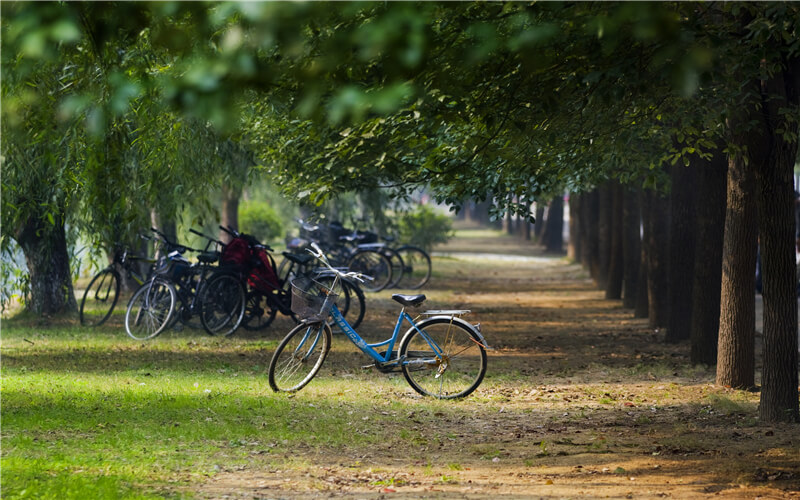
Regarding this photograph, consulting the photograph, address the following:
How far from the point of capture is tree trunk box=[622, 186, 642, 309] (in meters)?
17.0

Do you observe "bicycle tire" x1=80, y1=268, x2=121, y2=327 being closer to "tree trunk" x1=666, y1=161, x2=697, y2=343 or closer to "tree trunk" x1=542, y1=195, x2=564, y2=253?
"tree trunk" x1=666, y1=161, x2=697, y2=343

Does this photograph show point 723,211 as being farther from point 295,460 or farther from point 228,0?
point 228,0

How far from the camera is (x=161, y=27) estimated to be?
477 cm

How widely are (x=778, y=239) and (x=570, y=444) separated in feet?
7.79

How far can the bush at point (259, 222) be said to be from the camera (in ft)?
106

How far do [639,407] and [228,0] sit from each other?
237 inches

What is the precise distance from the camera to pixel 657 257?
1429cm

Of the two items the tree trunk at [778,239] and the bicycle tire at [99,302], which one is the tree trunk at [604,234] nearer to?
the bicycle tire at [99,302]

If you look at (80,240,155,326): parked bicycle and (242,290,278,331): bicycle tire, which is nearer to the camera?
(242,290,278,331): bicycle tire

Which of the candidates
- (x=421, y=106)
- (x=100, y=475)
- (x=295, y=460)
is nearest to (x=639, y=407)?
(x=295, y=460)

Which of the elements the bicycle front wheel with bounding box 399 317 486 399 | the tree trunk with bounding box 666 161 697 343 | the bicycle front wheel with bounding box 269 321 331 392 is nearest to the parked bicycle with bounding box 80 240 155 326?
the bicycle front wheel with bounding box 269 321 331 392

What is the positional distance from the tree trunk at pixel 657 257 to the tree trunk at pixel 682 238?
128 centimetres

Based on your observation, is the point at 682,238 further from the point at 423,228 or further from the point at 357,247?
the point at 423,228

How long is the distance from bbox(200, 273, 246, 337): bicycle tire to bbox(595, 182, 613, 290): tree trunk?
8.30 metres
